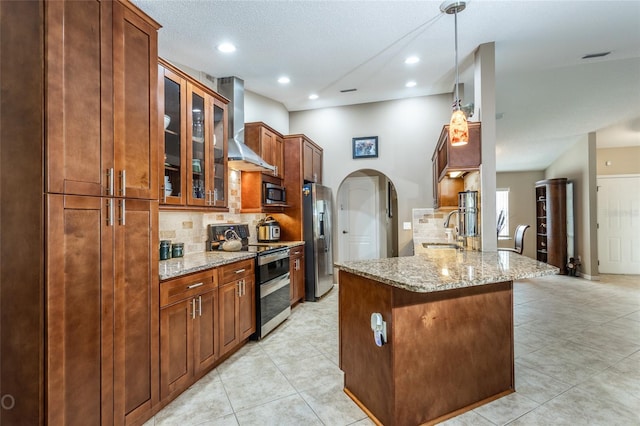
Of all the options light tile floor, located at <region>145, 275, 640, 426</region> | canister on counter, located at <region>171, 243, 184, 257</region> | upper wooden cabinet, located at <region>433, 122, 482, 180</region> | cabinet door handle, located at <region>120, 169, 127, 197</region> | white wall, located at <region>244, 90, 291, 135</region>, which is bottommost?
light tile floor, located at <region>145, 275, 640, 426</region>

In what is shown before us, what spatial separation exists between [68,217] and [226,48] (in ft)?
7.96

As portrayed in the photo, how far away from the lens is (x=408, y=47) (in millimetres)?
3203

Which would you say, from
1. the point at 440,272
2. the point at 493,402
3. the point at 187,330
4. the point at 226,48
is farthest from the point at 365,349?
the point at 226,48

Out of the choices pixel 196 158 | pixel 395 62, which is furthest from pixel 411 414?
pixel 395 62

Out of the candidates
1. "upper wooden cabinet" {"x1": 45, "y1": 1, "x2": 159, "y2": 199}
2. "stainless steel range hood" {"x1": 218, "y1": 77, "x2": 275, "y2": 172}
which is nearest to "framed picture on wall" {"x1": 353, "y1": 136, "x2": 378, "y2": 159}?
"stainless steel range hood" {"x1": 218, "y1": 77, "x2": 275, "y2": 172}

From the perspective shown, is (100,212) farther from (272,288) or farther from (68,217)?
(272,288)

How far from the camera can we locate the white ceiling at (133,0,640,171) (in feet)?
8.36

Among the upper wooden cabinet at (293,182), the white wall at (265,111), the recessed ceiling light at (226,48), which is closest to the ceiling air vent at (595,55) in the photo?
the upper wooden cabinet at (293,182)

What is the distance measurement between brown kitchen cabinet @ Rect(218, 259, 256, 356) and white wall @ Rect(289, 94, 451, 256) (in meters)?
2.75

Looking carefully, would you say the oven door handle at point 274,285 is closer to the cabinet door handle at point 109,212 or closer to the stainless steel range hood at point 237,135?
the stainless steel range hood at point 237,135

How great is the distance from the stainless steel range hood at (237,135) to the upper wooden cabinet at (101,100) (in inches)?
52.9

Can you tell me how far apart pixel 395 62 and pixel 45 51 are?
3218 millimetres

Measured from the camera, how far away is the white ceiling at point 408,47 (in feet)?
8.36

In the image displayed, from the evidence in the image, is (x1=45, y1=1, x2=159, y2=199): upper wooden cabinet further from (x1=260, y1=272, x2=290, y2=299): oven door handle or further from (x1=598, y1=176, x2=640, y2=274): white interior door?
(x1=598, y1=176, x2=640, y2=274): white interior door
